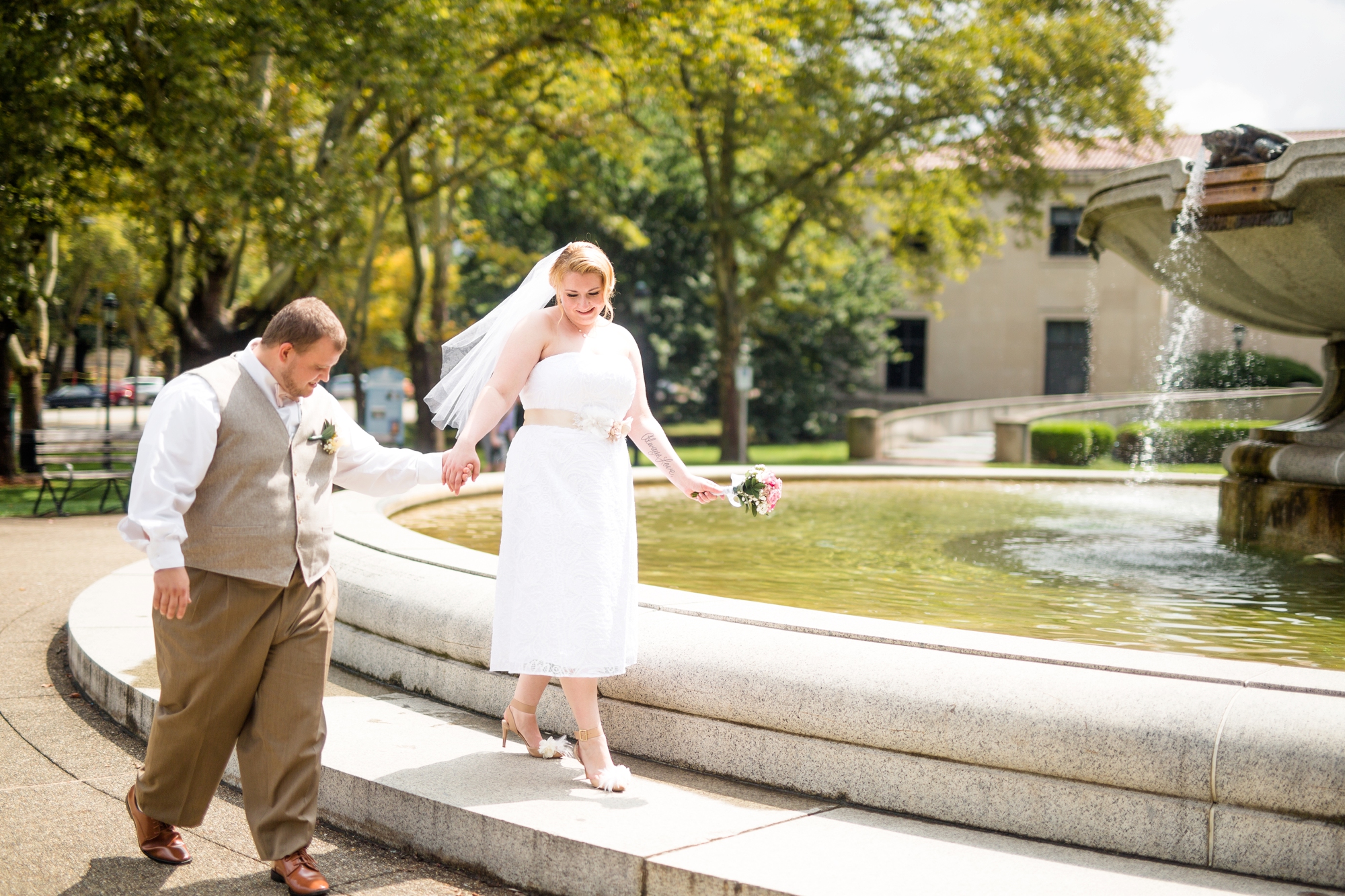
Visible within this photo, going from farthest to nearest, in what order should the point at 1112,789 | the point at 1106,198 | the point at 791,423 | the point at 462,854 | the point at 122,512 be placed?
1. the point at 791,423
2. the point at 122,512
3. the point at 1106,198
4. the point at 462,854
5. the point at 1112,789

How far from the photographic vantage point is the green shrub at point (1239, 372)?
33938 mm

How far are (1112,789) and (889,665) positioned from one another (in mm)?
787

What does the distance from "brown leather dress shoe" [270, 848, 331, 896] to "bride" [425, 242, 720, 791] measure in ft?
3.13

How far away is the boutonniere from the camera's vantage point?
11.9ft

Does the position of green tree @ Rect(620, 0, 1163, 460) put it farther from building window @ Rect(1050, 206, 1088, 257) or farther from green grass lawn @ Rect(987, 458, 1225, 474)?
building window @ Rect(1050, 206, 1088, 257)

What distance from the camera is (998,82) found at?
21891 millimetres

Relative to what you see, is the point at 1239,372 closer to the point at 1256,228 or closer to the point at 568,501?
the point at 1256,228

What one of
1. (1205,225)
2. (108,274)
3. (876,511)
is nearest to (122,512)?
(876,511)

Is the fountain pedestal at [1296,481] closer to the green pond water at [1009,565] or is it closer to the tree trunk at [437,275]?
the green pond water at [1009,565]

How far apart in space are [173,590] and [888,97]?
70.1 feet

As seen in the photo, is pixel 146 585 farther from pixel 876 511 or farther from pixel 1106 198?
pixel 1106 198

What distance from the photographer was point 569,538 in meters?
4.08

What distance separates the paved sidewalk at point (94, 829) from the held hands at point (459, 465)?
132cm

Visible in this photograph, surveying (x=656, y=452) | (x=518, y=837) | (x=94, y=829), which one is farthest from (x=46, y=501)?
(x=518, y=837)
